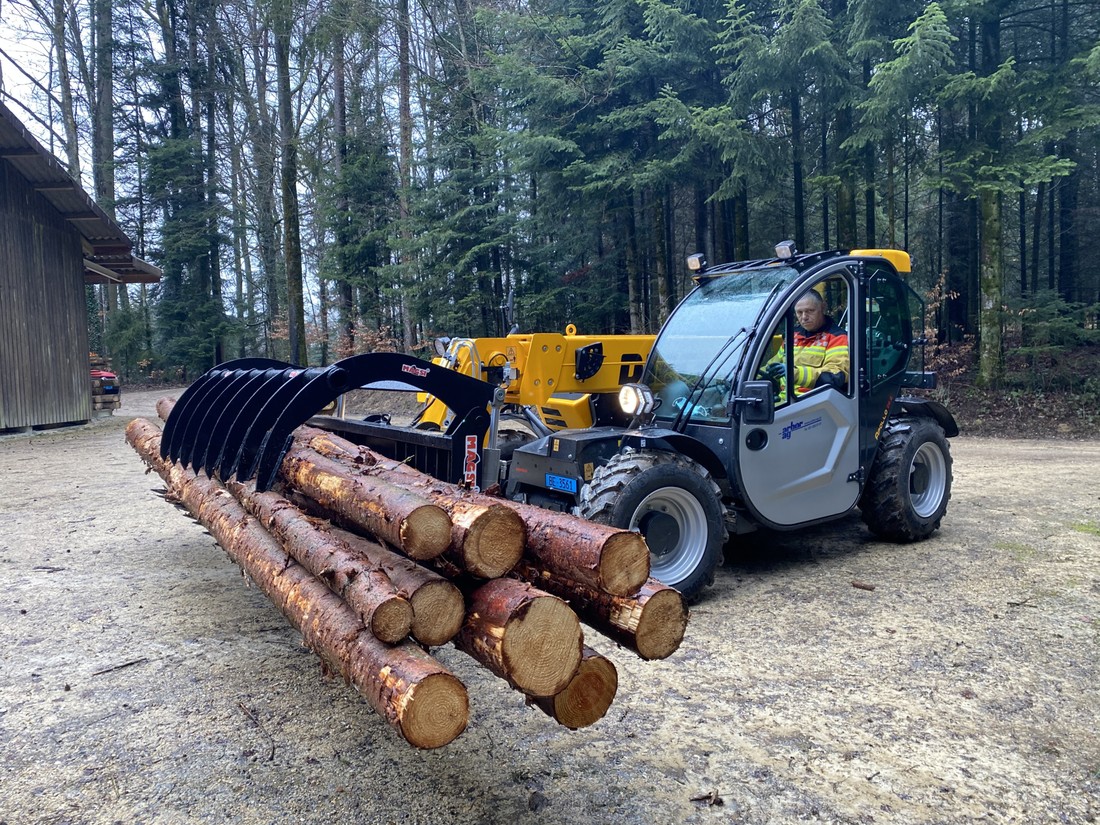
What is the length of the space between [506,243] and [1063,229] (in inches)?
551

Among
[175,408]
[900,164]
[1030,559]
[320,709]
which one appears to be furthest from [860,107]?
[320,709]

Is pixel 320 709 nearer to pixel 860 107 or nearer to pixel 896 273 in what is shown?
pixel 896 273

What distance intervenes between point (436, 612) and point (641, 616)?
2.46 feet

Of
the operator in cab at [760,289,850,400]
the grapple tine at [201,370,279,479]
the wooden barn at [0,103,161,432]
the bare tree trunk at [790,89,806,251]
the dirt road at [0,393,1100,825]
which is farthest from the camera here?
the bare tree trunk at [790,89,806,251]

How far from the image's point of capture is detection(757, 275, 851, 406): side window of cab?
5891 millimetres

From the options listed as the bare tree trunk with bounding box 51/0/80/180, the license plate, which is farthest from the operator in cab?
the bare tree trunk with bounding box 51/0/80/180

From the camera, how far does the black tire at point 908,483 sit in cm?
664

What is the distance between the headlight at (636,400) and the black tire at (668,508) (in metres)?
0.51

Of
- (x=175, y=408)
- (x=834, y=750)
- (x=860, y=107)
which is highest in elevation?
(x=860, y=107)

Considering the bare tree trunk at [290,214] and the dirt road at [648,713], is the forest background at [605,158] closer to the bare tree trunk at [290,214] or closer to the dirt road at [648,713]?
the bare tree trunk at [290,214]

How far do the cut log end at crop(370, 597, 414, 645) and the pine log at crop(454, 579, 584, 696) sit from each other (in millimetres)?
259

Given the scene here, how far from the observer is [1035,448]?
1293 centimetres

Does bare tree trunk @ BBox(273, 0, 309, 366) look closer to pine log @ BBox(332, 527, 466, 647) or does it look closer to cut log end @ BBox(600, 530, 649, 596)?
pine log @ BBox(332, 527, 466, 647)

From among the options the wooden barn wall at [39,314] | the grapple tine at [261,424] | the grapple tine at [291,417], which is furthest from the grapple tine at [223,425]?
the wooden barn wall at [39,314]
